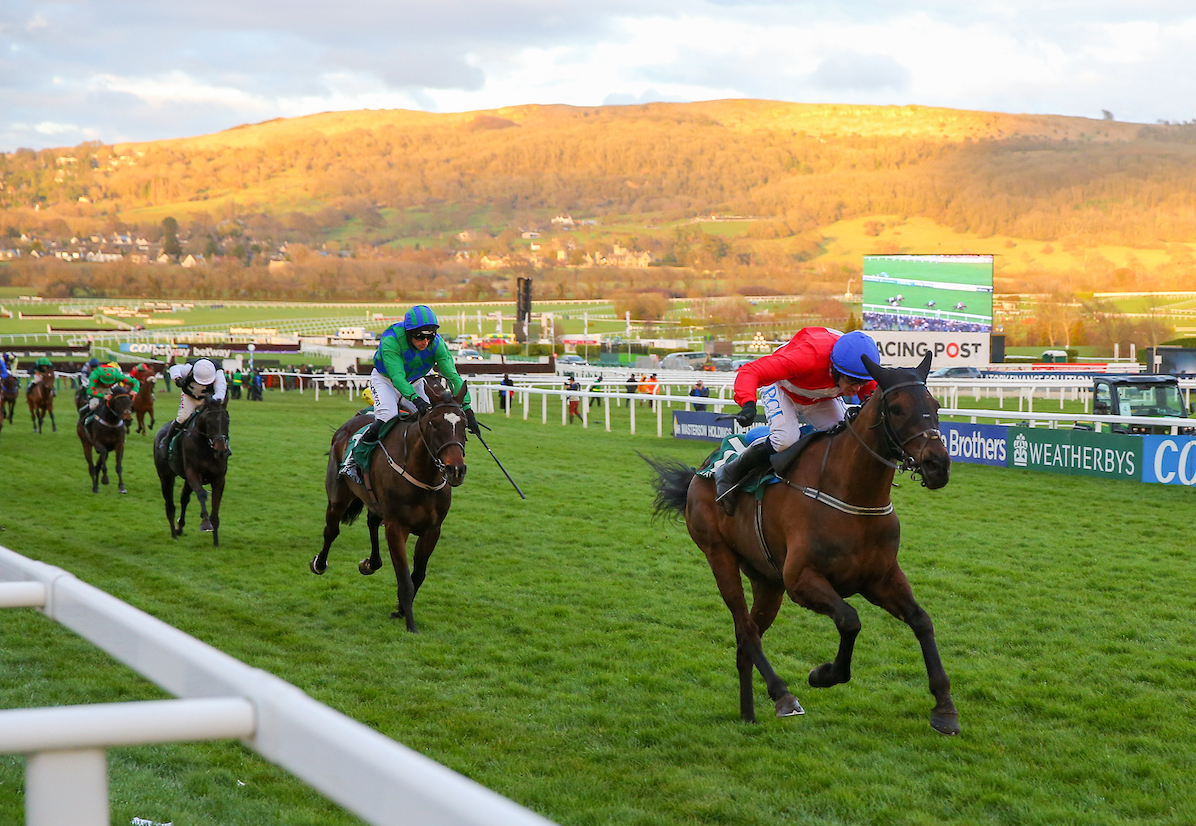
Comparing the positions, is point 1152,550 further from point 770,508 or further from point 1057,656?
point 770,508

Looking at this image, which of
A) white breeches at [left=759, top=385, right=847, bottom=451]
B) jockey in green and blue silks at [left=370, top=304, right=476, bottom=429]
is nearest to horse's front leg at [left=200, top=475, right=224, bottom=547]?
jockey in green and blue silks at [left=370, top=304, right=476, bottom=429]

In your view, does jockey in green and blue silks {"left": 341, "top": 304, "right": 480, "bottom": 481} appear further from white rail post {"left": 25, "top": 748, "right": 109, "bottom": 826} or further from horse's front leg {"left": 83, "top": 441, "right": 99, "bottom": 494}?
horse's front leg {"left": 83, "top": 441, "right": 99, "bottom": 494}

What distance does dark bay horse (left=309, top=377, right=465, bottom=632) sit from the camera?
682 centimetres

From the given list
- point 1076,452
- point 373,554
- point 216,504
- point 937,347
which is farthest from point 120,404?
point 937,347

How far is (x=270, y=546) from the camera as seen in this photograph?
10.1 metres

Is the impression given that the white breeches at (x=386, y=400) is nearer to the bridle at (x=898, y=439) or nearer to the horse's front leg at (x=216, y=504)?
the horse's front leg at (x=216, y=504)

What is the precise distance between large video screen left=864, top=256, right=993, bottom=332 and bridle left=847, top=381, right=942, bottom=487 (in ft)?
81.8

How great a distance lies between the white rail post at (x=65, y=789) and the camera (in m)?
1.30

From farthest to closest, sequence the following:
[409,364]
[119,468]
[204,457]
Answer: [119,468] → [204,457] → [409,364]

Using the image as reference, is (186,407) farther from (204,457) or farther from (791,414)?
(791,414)

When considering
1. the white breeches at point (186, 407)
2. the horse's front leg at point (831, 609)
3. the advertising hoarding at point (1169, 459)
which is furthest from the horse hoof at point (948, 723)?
the advertising hoarding at point (1169, 459)

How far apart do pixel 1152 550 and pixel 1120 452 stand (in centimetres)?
525

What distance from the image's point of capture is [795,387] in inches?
210

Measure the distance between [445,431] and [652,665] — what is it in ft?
6.58
